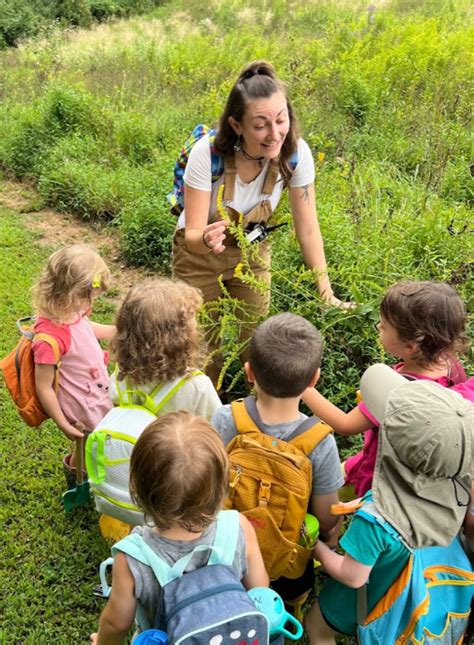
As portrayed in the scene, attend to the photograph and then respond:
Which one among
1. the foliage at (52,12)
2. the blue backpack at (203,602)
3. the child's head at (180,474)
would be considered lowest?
the foliage at (52,12)

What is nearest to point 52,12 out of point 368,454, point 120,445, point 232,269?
point 232,269

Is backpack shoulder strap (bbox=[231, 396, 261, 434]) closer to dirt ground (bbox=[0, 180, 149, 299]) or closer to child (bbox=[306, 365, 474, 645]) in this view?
child (bbox=[306, 365, 474, 645])

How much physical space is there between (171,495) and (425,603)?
3.25ft

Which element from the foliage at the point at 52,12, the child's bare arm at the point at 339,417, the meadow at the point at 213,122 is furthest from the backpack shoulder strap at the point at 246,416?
the foliage at the point at 52,12

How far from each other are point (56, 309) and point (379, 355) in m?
1.75

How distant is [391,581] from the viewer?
2037mm

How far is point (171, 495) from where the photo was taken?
1.65 metres

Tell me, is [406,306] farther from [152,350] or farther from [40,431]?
[40,431]

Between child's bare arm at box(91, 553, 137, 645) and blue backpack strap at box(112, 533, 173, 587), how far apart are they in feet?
0.10

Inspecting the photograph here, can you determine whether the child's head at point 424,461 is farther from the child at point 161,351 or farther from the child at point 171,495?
the child at point 161,351

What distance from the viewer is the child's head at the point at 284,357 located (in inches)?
83.0

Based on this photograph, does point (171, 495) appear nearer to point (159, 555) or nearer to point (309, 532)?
point (159, 555)

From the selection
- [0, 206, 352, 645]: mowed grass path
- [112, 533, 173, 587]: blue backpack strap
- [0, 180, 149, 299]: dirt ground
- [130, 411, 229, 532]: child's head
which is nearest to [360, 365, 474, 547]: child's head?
[130, 411, 229, 532]: child's head

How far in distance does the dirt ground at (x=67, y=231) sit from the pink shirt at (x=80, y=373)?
278 cm
